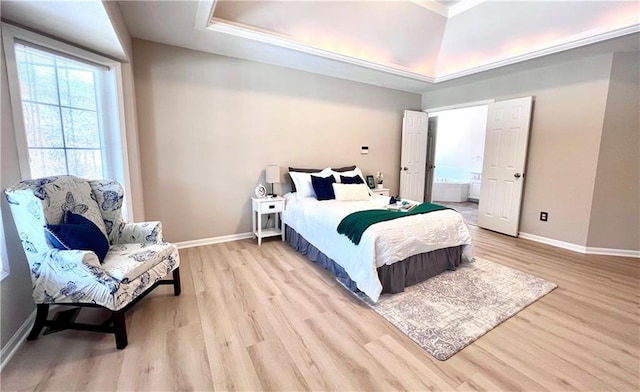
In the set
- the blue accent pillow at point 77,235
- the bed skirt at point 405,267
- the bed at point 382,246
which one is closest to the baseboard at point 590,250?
the bed at point 382,246

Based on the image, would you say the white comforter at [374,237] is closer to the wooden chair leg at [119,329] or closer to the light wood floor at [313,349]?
the light wood floor at [313,349]

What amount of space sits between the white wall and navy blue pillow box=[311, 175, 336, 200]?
4.64 meters

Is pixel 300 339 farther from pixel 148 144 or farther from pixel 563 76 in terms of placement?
pixel 563 76

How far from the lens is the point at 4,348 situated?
160 cm

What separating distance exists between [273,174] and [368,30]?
226 centimetres

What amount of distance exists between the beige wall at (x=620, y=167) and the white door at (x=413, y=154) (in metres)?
2.56

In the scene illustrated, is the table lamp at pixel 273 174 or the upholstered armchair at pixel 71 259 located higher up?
the table lamp at pixel 273 174

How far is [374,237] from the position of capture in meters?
2.27

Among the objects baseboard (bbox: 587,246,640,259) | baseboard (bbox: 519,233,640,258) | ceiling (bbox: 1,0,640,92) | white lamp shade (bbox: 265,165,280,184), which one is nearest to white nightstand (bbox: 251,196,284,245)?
white lamp shade (bbox: 265,165,280,184)

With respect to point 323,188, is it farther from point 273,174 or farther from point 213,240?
point 213,240

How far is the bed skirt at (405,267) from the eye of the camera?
7.97 feet

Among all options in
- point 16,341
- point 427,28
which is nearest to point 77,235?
point 16,341

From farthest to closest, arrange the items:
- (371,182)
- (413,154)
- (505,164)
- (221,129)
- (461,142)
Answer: (461,142)
(413,154)
(371,182)
(505,164)
(221,129)

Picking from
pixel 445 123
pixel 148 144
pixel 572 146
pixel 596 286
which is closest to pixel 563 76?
pixel 572 146
